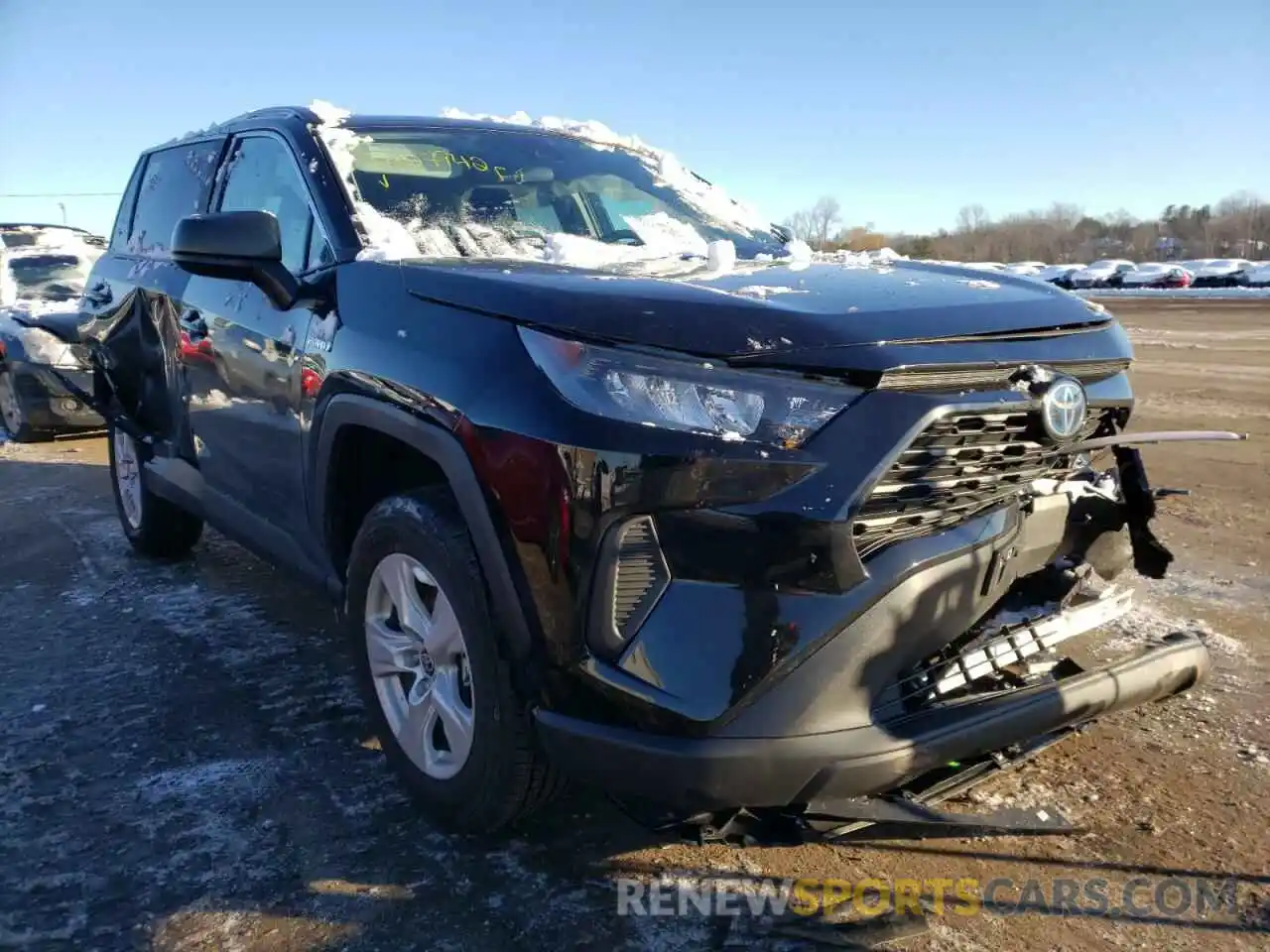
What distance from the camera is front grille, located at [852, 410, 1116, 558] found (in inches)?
83.5

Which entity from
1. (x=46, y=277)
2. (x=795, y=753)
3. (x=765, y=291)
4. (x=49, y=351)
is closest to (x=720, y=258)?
(x=765, y=291)

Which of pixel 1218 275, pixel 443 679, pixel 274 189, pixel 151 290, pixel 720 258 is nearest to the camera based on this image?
pixel 443 679

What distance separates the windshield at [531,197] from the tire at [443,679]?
965mm

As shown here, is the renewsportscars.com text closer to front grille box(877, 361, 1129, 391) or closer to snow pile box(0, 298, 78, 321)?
front grille box(877, 361, 1129, 391)

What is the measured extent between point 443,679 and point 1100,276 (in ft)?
194

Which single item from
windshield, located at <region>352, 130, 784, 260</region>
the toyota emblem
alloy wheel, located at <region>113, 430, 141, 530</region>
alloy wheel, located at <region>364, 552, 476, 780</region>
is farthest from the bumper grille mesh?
alloy wheel, located at <region>113, 430, 141, 530</region>

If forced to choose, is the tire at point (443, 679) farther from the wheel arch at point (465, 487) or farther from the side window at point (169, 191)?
the side window at point (169, 191)

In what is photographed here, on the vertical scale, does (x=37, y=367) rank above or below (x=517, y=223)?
below

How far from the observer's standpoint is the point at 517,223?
3543 mm

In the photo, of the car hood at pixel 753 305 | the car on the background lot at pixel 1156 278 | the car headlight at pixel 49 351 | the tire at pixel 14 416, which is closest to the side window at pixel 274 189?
the car hood at pixel 753 305

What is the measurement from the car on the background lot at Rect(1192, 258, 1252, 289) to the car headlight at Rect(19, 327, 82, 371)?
50965mm

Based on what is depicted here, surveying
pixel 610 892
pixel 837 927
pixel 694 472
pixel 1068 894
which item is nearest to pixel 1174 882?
pixel 1068 894

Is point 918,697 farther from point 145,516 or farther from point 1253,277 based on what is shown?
point 1253,277

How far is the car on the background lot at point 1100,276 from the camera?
53312 millimetres
